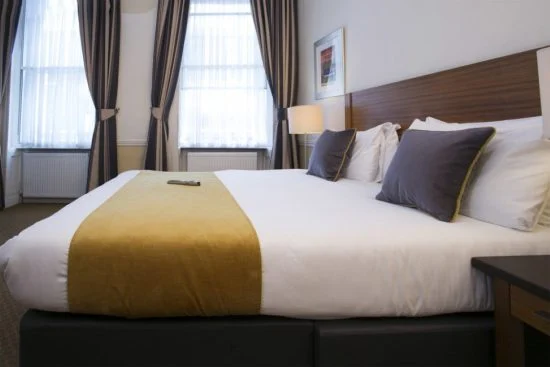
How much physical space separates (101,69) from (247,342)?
422cm

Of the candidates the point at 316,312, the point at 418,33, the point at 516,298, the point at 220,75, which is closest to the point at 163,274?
the point at 316,312

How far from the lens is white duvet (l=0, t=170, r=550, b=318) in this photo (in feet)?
3.56

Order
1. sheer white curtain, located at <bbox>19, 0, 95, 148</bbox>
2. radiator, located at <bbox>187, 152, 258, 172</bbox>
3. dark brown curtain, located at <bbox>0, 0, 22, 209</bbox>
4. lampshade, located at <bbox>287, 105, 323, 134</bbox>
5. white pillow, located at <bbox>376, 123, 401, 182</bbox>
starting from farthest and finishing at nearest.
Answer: radiator, located at <bbox>187, 152, 258, 172</bbox>, sheer white curtain, located at <bbox>19, 0, 95, 148</bbox>, dark brown curtain, located at <bbox>0, 0, 22, 209</bbox>, lampshade, located at <bbox>287, 105, 323, 134</bbox>, white pillow, located at <bbox>376, 123, 401, 182</bbox>

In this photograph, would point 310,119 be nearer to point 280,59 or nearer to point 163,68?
point 280,59

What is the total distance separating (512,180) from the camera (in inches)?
51.5

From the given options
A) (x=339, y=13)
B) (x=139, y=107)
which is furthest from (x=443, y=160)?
(x=139, y=107)

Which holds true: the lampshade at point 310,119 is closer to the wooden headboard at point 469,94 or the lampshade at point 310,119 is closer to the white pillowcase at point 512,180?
the wooden headboard at point 469,94

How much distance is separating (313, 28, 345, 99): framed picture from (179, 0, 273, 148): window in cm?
82

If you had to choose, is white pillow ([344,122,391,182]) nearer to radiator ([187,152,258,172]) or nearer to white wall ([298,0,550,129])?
white wall ([298,0,550,129])

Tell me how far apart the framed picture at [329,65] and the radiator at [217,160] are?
1.15 meters

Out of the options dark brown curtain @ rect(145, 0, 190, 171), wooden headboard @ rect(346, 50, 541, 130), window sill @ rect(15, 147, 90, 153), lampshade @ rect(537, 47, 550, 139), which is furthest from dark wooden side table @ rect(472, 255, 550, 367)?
window sill @ rect(15, 147, 90, 153)

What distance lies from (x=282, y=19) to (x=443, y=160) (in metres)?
3.67

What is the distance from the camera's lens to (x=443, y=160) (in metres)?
1.43

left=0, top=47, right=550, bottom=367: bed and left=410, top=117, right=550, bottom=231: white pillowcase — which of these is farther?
left=410, top=117, right=550, bottom=231: white pillowcase
